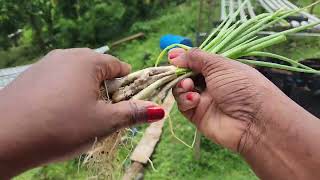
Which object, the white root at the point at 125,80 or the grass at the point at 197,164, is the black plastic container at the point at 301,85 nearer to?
the grass at the point at 197,164

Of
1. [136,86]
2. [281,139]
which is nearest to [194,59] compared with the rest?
[136,86]

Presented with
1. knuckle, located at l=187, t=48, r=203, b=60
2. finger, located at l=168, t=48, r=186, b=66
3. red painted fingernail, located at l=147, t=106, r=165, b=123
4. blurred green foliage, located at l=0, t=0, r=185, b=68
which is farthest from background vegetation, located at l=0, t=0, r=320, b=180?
red painted fingernail, located at l=147, t=106, r=165, b=123

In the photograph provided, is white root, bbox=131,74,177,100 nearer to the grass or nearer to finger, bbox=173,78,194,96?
finger, bbox=173,78,194,96

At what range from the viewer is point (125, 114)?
5.71ft

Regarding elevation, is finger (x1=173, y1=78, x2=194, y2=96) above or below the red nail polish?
below

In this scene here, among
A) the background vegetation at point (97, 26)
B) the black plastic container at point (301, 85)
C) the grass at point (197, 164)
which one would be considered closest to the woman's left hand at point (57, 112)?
the grass at point (197, 164)

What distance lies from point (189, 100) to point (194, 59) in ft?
0.61

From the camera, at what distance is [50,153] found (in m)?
1.52

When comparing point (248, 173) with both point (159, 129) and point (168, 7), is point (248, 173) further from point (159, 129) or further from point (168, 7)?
point (168, 7)

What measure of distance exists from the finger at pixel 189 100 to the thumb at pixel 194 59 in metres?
0.11

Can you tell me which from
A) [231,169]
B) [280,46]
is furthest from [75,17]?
[231,169]

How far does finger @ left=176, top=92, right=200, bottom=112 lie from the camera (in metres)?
2.11

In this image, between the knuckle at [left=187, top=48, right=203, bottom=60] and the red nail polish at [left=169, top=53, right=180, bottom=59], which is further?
the red nail polish at [left=169, top=53, right=180, bottom=59]

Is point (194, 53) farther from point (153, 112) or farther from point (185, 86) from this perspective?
point (153, 112)
